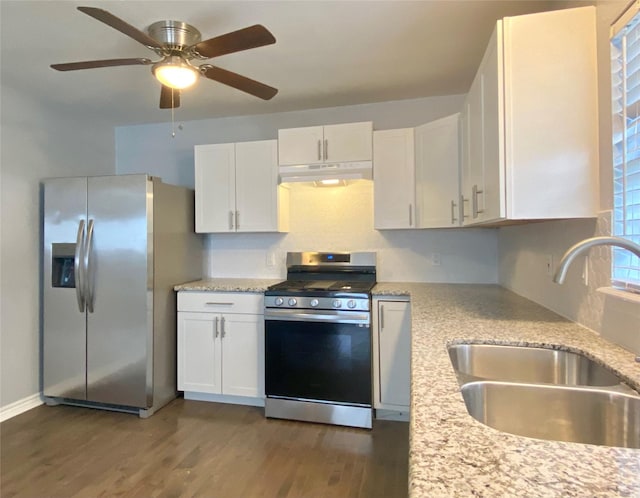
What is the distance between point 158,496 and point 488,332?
1.81m

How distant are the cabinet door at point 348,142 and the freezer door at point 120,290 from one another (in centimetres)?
140

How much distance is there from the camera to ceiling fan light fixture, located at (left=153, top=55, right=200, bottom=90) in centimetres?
186

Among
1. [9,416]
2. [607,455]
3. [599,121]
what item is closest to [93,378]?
[9,416]

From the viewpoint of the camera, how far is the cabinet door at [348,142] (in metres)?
2.86

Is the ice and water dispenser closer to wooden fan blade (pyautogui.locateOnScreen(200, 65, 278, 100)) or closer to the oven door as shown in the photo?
the oven door

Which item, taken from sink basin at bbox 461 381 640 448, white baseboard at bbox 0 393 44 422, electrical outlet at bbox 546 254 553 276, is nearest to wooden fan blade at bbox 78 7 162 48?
sink basin at bbox 461 381 640 448

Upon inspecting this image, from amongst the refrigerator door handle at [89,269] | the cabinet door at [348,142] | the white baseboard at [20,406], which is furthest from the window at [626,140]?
the white baseboard at [20,406]

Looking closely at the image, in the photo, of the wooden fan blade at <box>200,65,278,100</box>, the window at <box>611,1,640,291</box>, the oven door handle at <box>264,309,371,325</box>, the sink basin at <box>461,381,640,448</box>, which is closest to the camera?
the sink basin at <box>461,381,640,448</box>

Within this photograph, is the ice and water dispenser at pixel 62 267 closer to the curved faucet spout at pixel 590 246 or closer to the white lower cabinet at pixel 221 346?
the white lower cabinet at pixel 221 346

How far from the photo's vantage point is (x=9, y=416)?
276 cm

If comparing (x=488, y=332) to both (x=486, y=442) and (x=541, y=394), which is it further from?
(x=486, y=442)

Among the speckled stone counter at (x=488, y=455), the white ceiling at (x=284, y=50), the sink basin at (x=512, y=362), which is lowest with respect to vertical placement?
the sink basin at (x=512, y=362)

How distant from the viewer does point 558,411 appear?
3.24 feet

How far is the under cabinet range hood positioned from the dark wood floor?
1.83 m
